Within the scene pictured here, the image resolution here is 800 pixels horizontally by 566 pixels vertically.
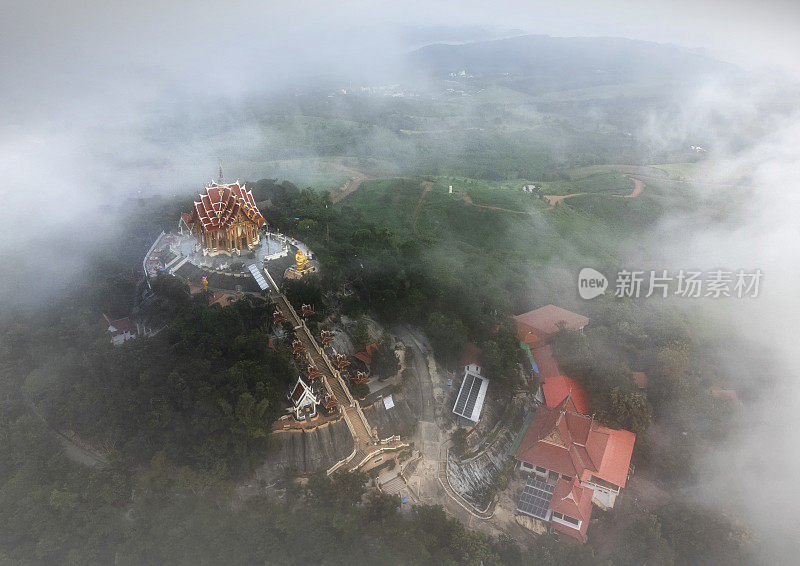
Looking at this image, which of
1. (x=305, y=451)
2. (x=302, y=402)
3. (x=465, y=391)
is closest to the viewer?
(x=305, y=451)

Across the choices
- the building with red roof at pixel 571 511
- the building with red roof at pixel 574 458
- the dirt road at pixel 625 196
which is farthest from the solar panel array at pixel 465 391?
the dirt road at pixel 625 196

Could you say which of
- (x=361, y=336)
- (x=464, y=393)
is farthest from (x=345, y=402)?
(x=464, y=393)

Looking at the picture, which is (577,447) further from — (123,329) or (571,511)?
(123,329)

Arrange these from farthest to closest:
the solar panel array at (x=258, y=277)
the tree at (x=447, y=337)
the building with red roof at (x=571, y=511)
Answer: the solar panel array at (x=258, y=277)
the tree at (x=447, y=337)
the building with red roof at (x=571, y=511)

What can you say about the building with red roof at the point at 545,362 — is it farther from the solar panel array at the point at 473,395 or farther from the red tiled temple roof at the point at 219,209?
the red tiled temple roof at the point at 219,209

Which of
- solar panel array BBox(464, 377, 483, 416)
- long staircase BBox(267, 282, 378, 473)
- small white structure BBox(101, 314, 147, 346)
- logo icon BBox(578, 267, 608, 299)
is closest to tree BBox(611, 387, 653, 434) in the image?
solar panel array BBox(464, 377, 483, 416)

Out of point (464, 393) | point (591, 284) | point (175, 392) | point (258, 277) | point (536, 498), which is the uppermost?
point (175, 392)
